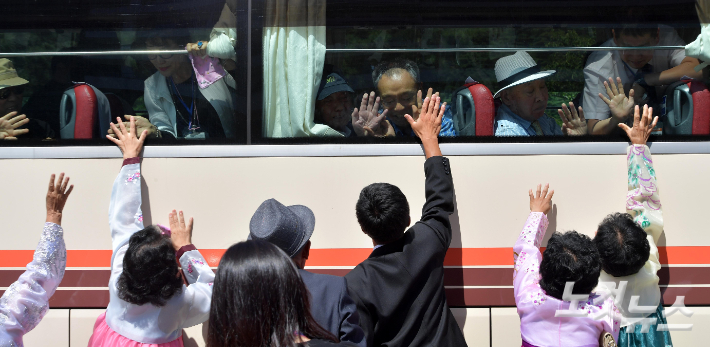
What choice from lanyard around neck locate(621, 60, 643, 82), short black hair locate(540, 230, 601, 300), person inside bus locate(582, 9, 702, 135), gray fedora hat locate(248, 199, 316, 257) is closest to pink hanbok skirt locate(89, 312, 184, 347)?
gray fedora hat locate(248, 199, 316, 257)

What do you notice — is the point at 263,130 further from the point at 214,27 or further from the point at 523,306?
the point at 523,306

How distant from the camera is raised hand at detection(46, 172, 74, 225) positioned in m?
2.71

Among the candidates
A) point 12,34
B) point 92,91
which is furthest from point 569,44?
point 12,34

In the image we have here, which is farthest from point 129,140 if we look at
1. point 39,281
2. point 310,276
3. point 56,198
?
point 310,276

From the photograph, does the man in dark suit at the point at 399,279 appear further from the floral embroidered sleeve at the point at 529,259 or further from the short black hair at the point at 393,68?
the short black hair at the point at 393,68

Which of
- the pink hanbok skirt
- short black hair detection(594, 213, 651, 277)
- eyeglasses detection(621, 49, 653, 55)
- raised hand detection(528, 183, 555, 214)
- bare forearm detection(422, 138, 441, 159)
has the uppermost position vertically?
eyeglasses detection(621, 49, 653, 55)

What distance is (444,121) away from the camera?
2861mm

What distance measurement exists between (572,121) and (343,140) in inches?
50.7

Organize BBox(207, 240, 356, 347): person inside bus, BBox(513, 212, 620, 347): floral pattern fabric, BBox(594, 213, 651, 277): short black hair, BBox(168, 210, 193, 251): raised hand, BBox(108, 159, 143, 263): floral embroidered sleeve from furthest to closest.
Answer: BBox(168, 210, 193, 251): raised hand → BBox(108, 159, 143, 263): floral embroidered sleeve → BBox(594, 213, 651, 277): short black hair → BBox(513, 212, 620, 347): floral pattern fabric → BBox(207, 240, 356, 347): person inside bus

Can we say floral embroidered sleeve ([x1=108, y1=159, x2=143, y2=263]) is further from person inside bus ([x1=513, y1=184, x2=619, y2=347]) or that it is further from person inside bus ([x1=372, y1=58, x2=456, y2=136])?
person inside bus ([x1=513, y1=184, x2=619, y2=347])

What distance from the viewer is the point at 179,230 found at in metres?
2.79

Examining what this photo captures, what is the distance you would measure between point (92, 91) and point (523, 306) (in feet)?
8.32

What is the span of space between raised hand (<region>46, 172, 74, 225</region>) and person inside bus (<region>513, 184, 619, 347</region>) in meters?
2.42

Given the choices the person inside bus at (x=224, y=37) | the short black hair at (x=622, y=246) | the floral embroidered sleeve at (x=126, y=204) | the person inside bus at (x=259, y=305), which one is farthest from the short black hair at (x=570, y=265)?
the floral embroidered sleeve at (x=126, y=204)
